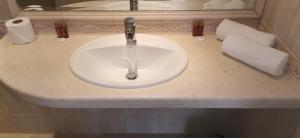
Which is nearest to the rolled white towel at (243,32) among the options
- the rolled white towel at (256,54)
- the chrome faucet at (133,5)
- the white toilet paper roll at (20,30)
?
the rolled white towel at (256,54)

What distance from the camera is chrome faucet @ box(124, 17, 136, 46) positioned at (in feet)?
3.05

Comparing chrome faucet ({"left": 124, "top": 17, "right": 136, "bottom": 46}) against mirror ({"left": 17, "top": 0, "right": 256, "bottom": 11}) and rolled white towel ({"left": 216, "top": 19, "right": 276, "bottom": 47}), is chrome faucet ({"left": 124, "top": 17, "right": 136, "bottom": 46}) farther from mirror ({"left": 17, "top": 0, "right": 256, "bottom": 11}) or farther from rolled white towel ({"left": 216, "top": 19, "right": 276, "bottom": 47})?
rolled white towel ({"left": 216, "top": 19, "right": 276, "bottom": 47})

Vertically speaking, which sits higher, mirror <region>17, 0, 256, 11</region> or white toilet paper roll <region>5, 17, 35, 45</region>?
mirror <region>17, 0, 256, 11</region>

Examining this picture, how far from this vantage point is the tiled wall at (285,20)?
878mm

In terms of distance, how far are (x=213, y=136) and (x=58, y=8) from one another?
4.09 ft

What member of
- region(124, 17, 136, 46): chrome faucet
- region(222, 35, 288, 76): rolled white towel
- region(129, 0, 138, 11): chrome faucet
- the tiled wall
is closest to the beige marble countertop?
region(222, 35, 288, 76): rolled white towel

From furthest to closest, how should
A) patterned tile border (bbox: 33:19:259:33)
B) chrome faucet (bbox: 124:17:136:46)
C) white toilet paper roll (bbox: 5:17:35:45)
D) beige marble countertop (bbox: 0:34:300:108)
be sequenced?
patterned tile border (bbox: 33:19:259:33)
white toilet paper roll (bbox: 5:17:35:45)
chrome faucet (bbox: 124:17:136:46)
beige marble countertop (bbox: 0:34:300:108)

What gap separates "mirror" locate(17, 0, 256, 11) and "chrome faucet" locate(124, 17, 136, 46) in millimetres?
226

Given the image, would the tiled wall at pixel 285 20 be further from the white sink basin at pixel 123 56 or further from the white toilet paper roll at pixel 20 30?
the white toilet paper roll at pixel 20 30

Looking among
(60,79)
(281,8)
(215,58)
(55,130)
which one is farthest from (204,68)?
(55,130)

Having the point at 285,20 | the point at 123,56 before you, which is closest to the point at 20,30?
the point at 123,56

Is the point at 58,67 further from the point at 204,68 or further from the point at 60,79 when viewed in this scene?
the point at 204,68

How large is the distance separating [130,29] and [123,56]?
0.66ft

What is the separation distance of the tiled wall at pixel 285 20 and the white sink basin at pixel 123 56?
0.41 meters
